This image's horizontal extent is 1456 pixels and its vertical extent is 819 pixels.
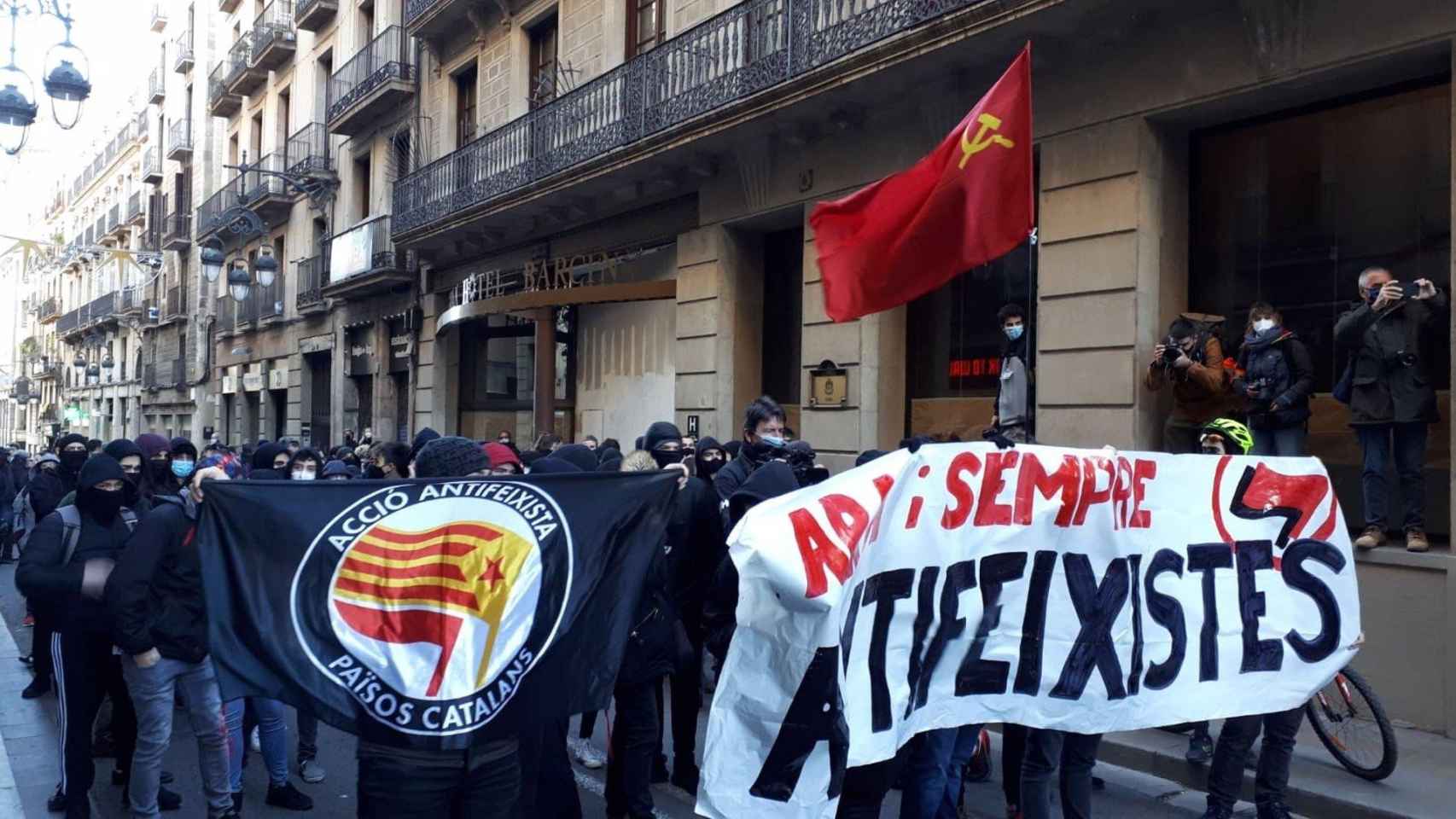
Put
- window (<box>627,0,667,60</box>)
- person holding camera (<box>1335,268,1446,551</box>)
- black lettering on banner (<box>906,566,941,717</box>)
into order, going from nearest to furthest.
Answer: black lettering on banner (<box>906,566,941,717</box>) < person holding camera (<box>1335,268,1446,551</box>) < window (<box>627,0,667,60</box>)

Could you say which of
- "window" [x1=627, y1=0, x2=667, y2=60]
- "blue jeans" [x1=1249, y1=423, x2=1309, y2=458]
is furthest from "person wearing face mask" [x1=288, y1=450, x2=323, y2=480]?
"window" [x1=627, y1=0, x2=667, y2=60]

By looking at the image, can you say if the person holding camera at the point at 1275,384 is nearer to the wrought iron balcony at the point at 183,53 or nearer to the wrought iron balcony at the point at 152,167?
the wrought iron balcony at the point at 183,53

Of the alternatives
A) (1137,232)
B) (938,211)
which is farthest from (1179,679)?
(1137,232)

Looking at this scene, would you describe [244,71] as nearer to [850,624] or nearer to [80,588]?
[80,588]

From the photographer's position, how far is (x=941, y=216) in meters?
6.22

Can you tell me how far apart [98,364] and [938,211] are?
50043mm

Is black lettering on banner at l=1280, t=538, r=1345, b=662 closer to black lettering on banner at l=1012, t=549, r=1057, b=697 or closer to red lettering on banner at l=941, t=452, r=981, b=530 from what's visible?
black lettering on banner at l=1012, t=549, r=1057, b=697

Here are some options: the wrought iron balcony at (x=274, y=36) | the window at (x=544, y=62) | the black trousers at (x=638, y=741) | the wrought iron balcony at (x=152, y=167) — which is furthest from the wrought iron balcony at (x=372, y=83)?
the wrought iron balcony at (x=152, y=167)

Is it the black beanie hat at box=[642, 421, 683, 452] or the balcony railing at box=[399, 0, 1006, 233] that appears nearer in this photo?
the black beanie hat at box=[642, 421, 683, 452]

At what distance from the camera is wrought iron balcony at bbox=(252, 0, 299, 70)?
89.7 ft

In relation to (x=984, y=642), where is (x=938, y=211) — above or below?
above

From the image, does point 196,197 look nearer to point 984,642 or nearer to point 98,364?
point 98,364

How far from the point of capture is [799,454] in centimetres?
570

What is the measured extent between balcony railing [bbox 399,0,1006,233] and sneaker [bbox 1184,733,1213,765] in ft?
18.1
